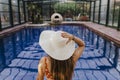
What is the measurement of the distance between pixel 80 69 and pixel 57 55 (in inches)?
151

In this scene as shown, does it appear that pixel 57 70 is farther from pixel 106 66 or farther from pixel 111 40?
pixel 111 40

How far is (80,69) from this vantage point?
16.4 feet

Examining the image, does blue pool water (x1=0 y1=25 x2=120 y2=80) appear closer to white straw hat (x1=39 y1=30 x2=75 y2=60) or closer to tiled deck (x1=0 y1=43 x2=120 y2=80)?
tiled deck (x1=0 y1=43 x2=120 y2=80)

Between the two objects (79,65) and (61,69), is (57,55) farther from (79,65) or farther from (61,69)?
(79,65)

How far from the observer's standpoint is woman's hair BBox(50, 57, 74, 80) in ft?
4.25

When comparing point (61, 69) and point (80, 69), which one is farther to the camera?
point (80, 69)

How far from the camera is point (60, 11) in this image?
21.2 meters

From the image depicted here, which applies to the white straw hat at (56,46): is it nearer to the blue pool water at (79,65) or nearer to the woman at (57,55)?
the woman at (57,55)

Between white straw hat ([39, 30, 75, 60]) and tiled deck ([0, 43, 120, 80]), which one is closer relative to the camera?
white straw hat ([39, 30, 75, 60])

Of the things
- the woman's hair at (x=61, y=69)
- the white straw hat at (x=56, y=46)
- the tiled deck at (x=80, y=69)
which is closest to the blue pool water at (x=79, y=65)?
the tiled deck at (x=80, y=69)

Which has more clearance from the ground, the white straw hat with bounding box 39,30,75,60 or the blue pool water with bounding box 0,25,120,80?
the white straw hat with bounding box 39,30,75,60

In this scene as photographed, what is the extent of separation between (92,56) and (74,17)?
14957 mm

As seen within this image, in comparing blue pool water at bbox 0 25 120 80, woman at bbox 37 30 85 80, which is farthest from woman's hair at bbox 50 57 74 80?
blue pool water at bbox 0 25 120 80

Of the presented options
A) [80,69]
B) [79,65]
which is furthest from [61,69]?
[79,65]
